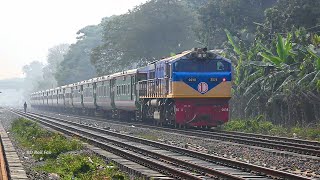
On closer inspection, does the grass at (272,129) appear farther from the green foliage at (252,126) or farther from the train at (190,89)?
the train at (190,89)

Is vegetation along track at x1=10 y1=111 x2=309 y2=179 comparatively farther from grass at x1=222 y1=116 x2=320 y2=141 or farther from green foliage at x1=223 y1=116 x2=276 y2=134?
green foliage at x1=223 y1=116 x2=276 y2=134

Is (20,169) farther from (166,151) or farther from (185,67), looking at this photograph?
(185,67)

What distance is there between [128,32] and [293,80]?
39550 millimetres

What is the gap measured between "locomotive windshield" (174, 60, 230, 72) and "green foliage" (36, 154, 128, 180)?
406 inches

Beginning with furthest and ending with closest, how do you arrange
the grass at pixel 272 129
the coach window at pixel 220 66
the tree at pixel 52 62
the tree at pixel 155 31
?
the tree at pixel 52 62, the tree at pixel 155 31, the coach window at pixel 220 66, the grass at pixel 272 129

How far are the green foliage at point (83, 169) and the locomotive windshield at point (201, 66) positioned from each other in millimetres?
10320

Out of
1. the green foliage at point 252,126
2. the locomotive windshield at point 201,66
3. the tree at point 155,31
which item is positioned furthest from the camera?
the tree at point 155,31

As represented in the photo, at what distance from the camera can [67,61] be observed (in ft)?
324

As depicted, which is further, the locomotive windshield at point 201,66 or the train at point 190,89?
the locomotive windshield at point 201,66

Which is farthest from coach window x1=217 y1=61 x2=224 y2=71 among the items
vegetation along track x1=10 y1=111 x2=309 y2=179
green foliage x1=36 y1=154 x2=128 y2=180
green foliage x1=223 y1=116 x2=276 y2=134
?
green foliage x1=36 y1=154 x2=128 y2=180

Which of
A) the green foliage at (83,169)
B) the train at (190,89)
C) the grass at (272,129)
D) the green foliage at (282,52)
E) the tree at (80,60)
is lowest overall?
the green foliage at (83,169)

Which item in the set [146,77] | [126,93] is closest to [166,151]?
[146,77]

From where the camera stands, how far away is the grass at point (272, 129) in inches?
800

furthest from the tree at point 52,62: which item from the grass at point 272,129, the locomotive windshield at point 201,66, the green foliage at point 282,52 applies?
the locomotive windshield at point 201,66
